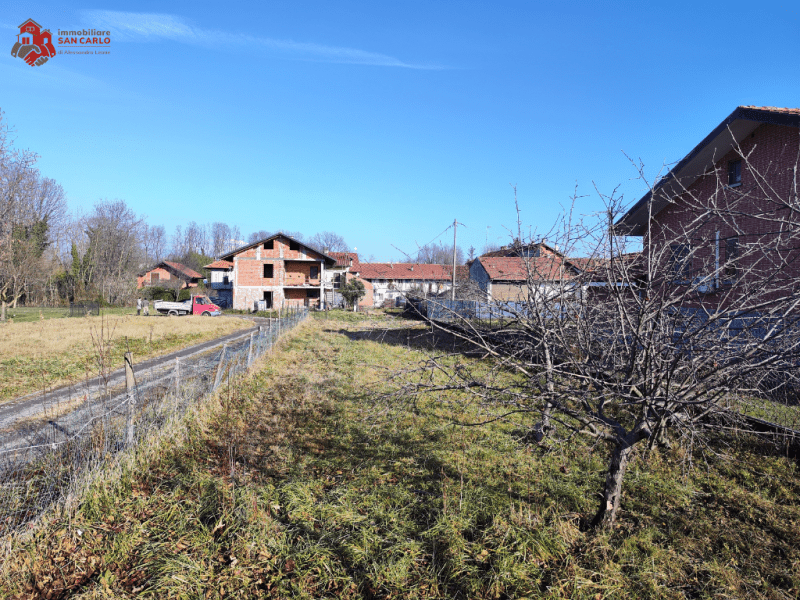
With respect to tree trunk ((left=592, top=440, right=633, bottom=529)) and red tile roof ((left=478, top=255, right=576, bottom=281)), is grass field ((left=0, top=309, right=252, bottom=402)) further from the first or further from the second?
tree trunk ((left=592, top=440, right=633, bottom=529))

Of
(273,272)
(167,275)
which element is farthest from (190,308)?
(167,275)

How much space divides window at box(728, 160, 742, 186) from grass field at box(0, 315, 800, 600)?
9599 millimetres

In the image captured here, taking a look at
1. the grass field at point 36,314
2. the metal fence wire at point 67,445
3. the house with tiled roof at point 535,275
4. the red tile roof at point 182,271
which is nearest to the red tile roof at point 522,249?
the house with tiled roof at point 535,275

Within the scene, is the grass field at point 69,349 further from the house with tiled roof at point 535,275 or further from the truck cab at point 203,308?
the truck cab at point 203,308

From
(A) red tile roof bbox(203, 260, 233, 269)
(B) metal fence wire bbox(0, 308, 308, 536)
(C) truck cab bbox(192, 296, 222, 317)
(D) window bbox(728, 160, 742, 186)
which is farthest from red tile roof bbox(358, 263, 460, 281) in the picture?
(A) red tile roof bbox(203, 260, 233, 269)

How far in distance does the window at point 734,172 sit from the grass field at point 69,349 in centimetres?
1590

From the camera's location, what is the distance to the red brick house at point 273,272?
39.1 m

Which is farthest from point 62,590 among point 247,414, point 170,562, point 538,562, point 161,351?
point 161,351

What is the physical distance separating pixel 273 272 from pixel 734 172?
34.8 m

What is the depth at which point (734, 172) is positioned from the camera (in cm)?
1268

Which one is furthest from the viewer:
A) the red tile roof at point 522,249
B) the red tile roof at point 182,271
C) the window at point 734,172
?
the red tile roof at point 182,271

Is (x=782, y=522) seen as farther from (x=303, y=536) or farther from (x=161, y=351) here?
(x=161, y=351)

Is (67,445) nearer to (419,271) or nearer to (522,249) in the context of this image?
(419,271)

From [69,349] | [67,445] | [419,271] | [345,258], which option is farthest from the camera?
[345,258]
